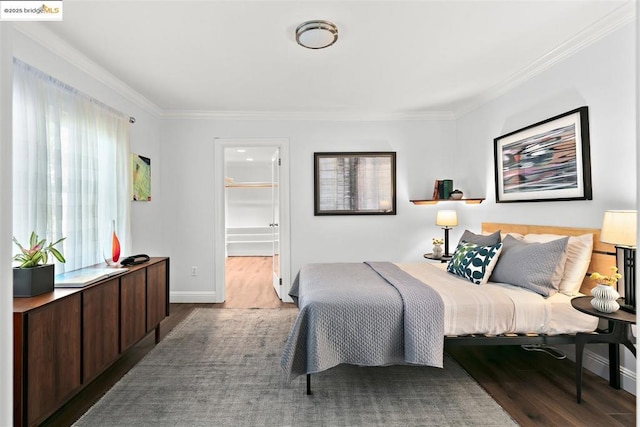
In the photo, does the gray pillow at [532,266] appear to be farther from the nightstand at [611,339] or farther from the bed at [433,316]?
the nightstand at [611,339]

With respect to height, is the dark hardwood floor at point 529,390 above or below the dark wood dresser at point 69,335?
below

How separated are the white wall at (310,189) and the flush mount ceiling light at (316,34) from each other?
6.51ft

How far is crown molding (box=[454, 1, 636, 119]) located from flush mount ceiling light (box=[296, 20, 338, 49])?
71.8 inches

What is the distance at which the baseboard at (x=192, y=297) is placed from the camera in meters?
4.34

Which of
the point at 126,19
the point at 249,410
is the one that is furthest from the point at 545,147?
the point at 126,19

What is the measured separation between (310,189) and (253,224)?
16.2 ft

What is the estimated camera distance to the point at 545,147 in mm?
2842

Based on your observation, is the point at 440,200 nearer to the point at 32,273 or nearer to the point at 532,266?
the point at 532,266

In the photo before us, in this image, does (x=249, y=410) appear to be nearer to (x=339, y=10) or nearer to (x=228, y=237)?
(x=339, y=10)

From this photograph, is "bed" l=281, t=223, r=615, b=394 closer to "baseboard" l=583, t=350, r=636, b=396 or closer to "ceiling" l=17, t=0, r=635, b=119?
"baseboard" l=583, t=350, r=636, b=396

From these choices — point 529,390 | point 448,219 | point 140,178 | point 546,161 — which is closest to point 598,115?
point 546,161

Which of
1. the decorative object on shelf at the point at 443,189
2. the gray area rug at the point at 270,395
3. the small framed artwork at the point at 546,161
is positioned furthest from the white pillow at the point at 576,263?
the decorative object on shelf at the point at 443,189

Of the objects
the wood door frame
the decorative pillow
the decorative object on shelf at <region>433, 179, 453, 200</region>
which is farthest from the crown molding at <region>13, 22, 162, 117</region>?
the decorative object on shelf at <region>433, 179, 453, 200</region>

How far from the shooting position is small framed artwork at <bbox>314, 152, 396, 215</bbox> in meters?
4.39
